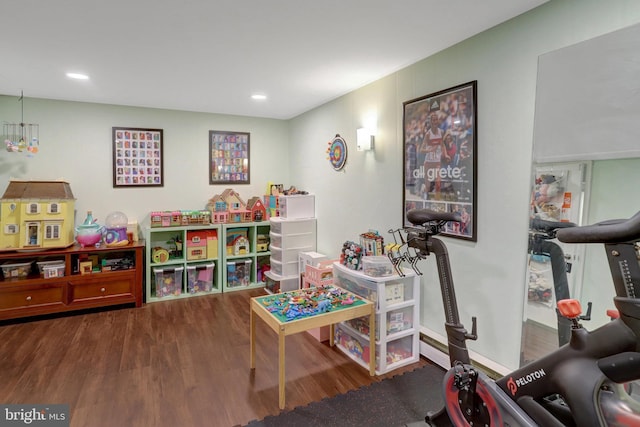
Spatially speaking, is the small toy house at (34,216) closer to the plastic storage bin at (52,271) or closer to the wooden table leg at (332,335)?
the plastic storage bin at (52,271)

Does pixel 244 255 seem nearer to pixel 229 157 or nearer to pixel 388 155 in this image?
pixel 229 157

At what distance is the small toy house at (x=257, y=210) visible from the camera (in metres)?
4.79

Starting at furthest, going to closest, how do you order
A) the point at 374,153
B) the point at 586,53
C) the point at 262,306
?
the point at 374,153
the point at 262,306
the point at 586,53

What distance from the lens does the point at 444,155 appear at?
256cm

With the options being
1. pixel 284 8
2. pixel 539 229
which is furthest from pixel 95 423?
pixel 539 229

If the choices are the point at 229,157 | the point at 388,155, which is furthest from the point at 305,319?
the point at 229,157

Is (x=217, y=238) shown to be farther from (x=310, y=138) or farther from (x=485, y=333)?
(x=485, y=333)

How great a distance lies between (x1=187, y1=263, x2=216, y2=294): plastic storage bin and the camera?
4422 mm

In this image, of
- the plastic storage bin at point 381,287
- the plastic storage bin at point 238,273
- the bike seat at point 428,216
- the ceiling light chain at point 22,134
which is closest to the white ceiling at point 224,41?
the ceiling light chain at point 22,134

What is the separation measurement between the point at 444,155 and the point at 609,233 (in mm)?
1536

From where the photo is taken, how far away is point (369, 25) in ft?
7.15

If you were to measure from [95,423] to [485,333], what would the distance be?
2511 mm

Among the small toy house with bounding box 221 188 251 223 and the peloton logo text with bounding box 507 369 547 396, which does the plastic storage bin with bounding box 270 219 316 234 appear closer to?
the small toy house with bounding box 221 188 251 223

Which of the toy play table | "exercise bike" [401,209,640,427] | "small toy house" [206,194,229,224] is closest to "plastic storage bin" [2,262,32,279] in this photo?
"small toy house" [206,194,229,224]
